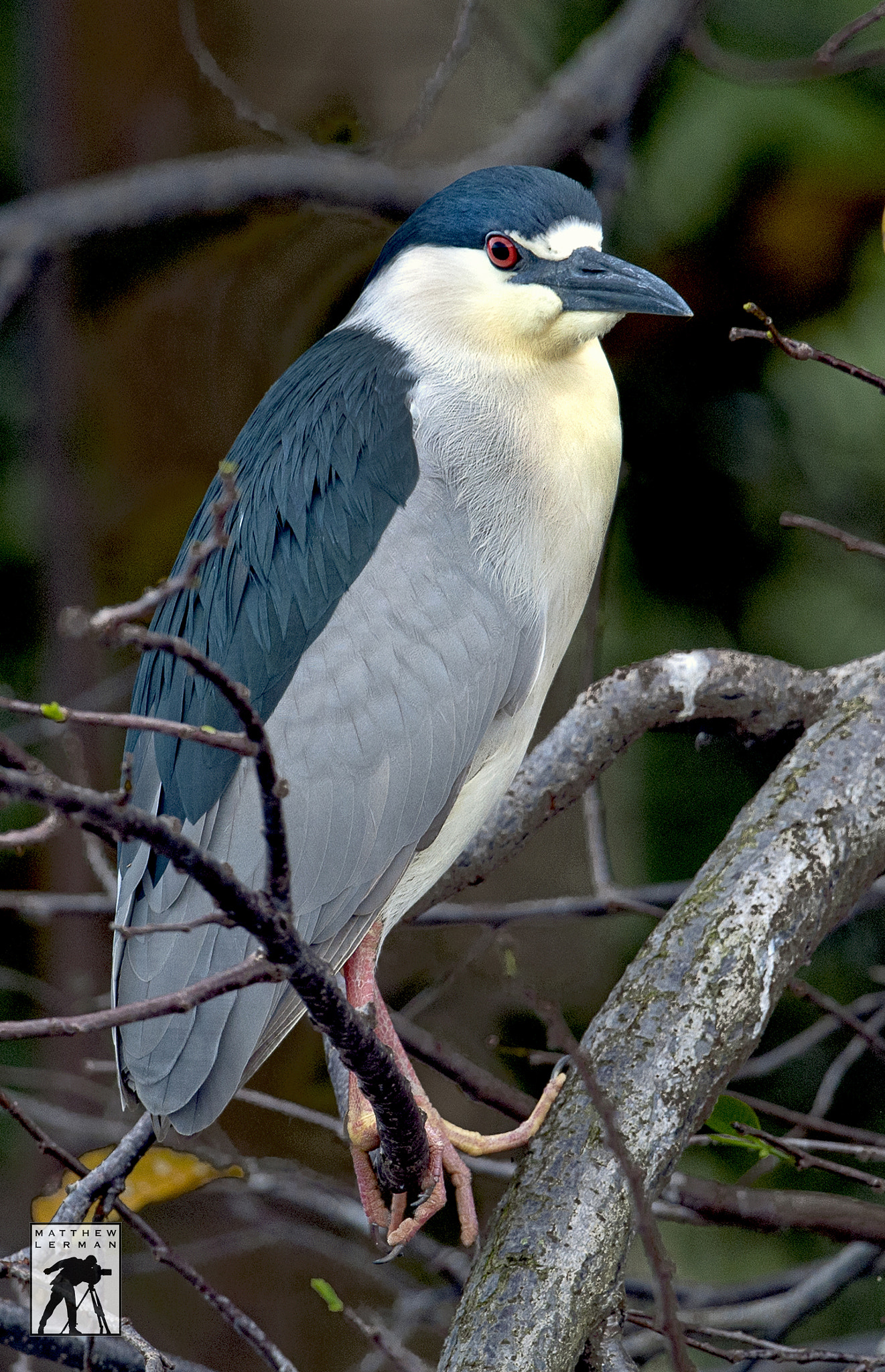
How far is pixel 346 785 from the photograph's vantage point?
1082 millimetres

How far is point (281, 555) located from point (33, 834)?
2.10ft

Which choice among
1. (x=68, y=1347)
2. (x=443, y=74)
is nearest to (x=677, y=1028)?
(x=68, y=1347)

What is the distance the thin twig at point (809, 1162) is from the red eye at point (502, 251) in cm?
83

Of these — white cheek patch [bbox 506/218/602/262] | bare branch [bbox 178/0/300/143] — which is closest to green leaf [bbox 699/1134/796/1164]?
white cheek patch [bbox 506/218/602/262]

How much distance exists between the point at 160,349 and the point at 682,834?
1.41m

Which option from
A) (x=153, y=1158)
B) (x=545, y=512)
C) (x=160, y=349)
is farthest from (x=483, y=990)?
(x=160, y=349)

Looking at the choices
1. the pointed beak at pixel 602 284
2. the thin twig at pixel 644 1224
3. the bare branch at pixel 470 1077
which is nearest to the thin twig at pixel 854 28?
the pointed beak at pixel 602 284

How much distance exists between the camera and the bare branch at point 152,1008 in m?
0.46

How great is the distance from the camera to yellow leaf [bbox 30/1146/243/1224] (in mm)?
1202

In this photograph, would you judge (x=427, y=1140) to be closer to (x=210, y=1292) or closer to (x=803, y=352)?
(x=210, y=1292)

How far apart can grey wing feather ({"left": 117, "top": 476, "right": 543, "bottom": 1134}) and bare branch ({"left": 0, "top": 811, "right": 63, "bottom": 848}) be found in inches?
21.3

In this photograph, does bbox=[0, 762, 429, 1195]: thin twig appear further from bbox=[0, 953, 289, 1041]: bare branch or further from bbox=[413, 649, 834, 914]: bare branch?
bbox=[413, 649, 834, 914]: bare branch

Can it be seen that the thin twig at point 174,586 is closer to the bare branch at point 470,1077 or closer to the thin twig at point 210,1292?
the thin twig at point 210,1292

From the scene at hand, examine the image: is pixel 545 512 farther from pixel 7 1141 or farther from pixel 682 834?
pixel 7 1141
